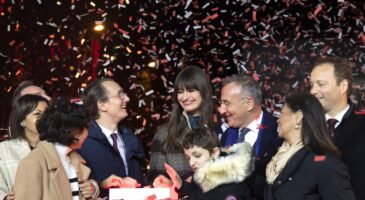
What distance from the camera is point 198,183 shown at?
5.70 metres

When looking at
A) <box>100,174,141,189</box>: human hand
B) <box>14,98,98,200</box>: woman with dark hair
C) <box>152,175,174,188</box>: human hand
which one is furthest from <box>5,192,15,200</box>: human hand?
<box>152,175,174,188</box>: human hand

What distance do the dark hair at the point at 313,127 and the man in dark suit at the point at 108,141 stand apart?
5.78ft

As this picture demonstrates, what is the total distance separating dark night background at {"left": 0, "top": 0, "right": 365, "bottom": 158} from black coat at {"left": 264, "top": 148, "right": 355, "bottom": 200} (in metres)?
5.09

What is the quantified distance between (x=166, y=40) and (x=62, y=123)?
5458mm

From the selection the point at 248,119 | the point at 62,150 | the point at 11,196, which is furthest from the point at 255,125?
the point at 11,196

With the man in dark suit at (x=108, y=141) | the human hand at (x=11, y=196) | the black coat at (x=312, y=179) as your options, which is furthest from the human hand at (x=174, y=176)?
the human hand at (x=11, y=196)

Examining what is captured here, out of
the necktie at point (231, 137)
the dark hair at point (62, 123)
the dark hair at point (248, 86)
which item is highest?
the dark hair at point (248, 86)

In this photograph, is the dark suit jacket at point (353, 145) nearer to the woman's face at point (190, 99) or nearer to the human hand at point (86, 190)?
the woman's face at point (190, 99)

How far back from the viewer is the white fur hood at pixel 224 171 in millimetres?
5590

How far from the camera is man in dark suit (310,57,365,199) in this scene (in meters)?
5.86

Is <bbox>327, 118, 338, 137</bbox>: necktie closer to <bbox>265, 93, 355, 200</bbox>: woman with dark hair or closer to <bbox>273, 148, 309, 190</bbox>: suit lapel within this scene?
<bbox>265, 93, 355, 200</bbox>: woman with dark hair

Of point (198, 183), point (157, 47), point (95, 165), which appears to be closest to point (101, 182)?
point (95, 165)

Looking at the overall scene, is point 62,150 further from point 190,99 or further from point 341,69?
point 341,69

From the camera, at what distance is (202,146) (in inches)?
229
